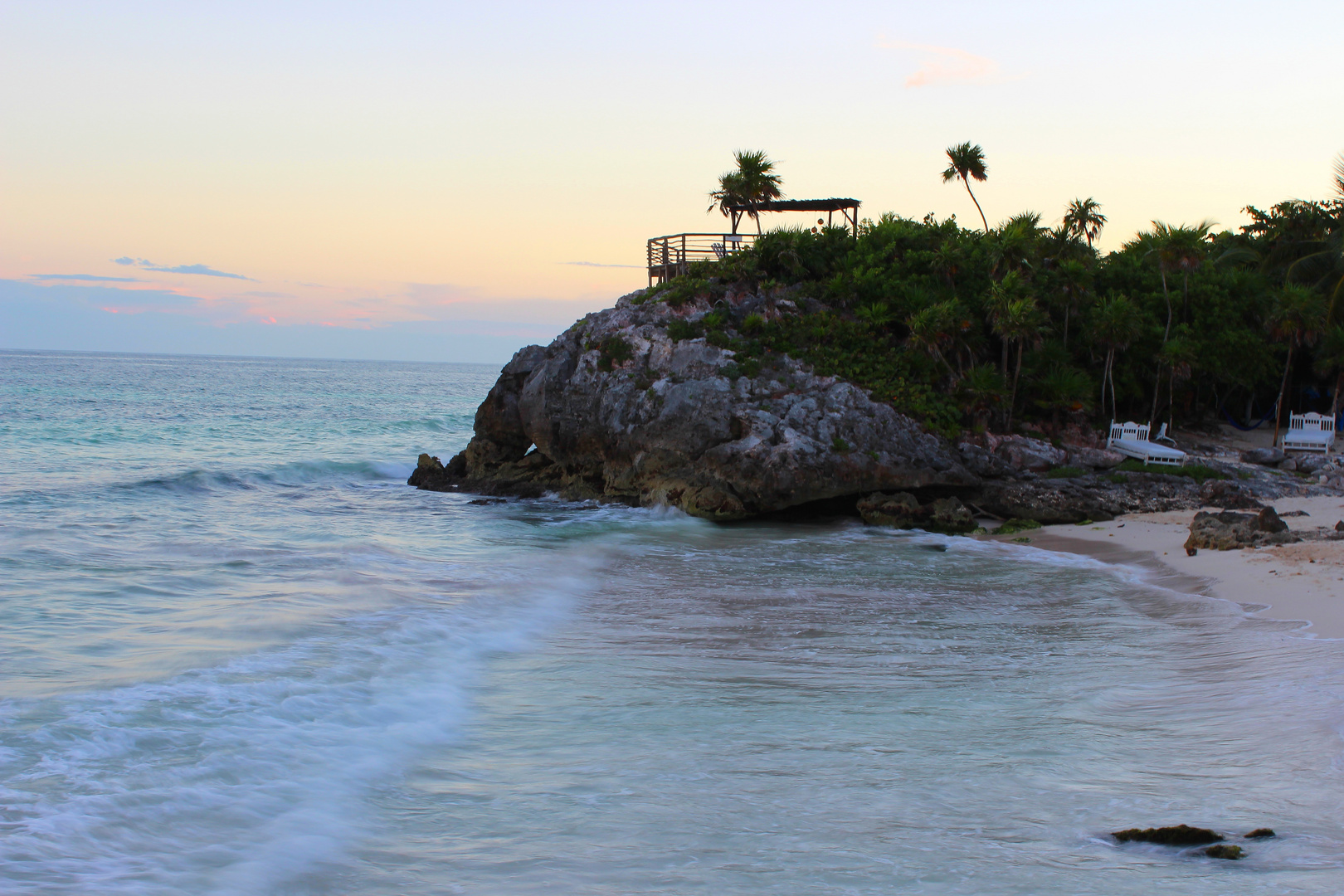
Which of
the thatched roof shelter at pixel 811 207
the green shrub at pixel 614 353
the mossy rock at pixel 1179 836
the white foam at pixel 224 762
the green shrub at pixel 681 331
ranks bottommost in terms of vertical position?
the white foam at pixel 224 762

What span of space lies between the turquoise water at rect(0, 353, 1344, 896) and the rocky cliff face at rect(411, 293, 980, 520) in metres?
4.53

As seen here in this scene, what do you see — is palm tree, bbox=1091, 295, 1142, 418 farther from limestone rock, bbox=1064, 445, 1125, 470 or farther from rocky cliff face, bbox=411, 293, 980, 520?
rocky cliff face, bbox=411, 293, 980, 520

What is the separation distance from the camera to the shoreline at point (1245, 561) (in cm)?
1087

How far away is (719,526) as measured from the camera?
20.2 metres

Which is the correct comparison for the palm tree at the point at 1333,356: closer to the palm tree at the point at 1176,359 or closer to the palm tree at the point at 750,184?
the palm tree at the point at 1176,359

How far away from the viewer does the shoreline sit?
10.9 meters

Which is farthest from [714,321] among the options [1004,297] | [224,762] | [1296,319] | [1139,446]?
[224,762]

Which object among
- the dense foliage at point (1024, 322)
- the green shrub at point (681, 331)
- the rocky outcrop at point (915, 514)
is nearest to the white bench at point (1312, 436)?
the dense foliage at point (1024, 322)

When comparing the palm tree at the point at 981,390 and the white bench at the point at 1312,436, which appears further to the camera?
the white bench at the point at 1312,436

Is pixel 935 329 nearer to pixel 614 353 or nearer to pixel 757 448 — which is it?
pixel 757 448

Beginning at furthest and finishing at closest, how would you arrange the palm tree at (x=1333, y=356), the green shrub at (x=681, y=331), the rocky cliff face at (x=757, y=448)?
the palm tree at (x=1333, y=356) < the green shrub at (x=681, y=331) < the rocky cliff face at (x=757, y=448)

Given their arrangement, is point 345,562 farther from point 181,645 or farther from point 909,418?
point 909,418

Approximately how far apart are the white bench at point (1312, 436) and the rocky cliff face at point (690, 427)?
11.9 metres

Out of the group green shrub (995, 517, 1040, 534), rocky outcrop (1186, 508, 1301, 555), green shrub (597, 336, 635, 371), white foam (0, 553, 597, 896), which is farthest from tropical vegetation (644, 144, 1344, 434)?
white foam (0, 553, 597, 896)
